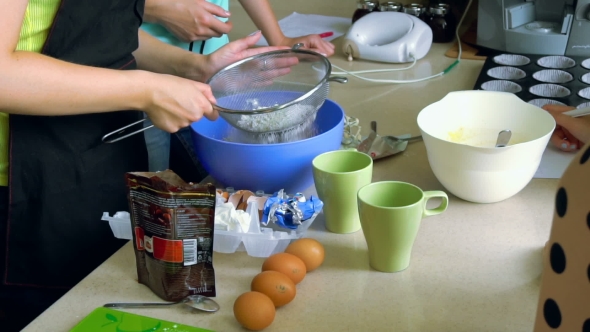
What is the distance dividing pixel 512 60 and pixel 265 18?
0.60m

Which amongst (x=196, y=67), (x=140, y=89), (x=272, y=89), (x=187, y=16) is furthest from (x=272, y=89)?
(x=140, y=89)

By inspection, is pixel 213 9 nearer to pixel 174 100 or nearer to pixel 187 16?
pixel 187 16

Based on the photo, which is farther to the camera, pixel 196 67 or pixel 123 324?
pixel 196 67

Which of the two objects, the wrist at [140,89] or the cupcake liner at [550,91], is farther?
the cupcake liner at [550,91]

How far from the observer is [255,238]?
2.61 feet

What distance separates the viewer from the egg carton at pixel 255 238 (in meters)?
0.80

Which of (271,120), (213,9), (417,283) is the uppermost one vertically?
(213,9)

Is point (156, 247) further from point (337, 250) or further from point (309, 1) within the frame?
point (309, 1)

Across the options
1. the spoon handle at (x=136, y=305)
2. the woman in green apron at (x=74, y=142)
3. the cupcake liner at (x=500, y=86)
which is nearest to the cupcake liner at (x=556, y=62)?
the cupcake liner at (x=500, y=86)

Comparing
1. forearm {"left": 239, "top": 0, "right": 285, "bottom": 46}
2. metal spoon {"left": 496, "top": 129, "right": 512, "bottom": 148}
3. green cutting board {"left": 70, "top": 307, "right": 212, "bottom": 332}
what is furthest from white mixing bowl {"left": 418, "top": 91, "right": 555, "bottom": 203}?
forearm {"left": 239, "top": 0, "right": 285, "bottom": 46}

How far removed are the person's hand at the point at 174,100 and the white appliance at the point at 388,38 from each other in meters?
0.74

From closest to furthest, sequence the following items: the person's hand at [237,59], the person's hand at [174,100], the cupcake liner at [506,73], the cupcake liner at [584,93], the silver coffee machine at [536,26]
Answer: the person's hand at [174,100]
the person's hand at [237,59]
the cupcake liner at [584,93]
the cupcake liner at [506,73]
the silver coffee machine at [536,26]

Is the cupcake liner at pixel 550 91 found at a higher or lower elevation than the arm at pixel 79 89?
lower

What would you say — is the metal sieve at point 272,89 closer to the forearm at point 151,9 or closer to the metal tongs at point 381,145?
the metal tongs at point 381,145
